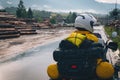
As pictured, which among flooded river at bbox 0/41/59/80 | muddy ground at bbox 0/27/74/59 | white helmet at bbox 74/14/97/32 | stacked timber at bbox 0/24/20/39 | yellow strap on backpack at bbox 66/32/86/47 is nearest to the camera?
yellow strap on backpack at bbox 66/32/86/47

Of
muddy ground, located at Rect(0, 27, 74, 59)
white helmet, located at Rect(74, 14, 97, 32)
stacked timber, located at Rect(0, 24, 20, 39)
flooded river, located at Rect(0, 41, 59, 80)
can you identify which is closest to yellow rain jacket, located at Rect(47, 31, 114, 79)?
white helmet, located at Rect(74, 14, 97, 32)

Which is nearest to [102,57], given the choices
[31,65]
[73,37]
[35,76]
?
[73,37]

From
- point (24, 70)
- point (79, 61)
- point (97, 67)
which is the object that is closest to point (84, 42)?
point (79, 61)

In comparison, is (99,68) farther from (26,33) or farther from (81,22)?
(26,33)

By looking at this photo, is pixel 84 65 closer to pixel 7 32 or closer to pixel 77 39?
pixel 77 39

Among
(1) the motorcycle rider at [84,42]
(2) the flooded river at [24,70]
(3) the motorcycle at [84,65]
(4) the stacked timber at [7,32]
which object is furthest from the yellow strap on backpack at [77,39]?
(4) the stacked timber at [7,32]

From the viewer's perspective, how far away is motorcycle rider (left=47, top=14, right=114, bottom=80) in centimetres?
534

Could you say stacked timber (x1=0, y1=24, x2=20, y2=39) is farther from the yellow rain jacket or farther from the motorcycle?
the motorcycle

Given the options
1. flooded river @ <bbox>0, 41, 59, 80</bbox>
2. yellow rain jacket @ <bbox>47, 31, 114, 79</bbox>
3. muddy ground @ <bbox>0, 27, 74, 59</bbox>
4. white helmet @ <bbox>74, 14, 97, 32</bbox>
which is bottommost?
muddy ground @ <bbox>0, 27, 74, 59</bbox>

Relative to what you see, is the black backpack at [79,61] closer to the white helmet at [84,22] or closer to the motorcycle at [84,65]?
the motorcycle at [84,65]

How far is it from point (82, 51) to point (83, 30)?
69 centimetres

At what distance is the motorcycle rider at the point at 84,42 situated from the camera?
5.34 meters

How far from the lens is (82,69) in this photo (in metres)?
5.33

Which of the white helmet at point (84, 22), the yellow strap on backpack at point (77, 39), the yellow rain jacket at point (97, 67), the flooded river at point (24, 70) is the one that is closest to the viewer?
the yellow rain jacket at point (97, 67)
